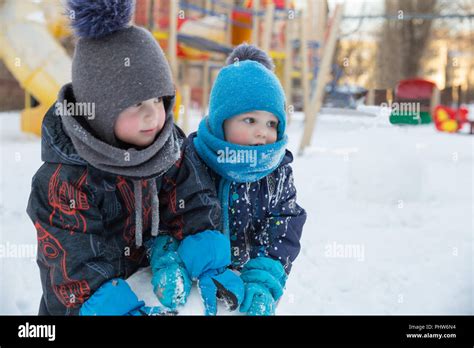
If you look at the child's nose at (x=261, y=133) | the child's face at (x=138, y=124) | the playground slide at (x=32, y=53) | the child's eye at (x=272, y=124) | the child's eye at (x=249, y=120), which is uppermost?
the child's face at (x=138, y=124)

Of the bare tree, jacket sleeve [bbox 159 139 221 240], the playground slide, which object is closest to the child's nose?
jacket sleeve [bbox 159 139 221 240]

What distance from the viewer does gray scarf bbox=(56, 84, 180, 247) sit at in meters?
0.84

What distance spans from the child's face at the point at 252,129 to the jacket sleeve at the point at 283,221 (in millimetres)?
88

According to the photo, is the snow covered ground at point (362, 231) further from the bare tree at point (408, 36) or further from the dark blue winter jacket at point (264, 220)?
the bare tree at point (408, 36)

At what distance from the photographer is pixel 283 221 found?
105 centimetres

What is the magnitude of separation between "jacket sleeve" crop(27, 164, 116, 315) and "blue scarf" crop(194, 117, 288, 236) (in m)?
0.25

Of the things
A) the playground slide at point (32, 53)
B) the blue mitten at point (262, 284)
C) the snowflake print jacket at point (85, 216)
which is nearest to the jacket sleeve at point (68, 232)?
the snowflake print jacket at point (85, 216)

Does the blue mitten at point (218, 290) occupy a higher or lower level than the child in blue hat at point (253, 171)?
lower

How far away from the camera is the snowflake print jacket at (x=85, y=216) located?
0.85m

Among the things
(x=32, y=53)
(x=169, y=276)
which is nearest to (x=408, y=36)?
(x=32, y=53)

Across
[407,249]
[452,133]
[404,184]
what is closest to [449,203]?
[404,184]

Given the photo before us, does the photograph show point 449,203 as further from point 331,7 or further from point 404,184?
point 331,7

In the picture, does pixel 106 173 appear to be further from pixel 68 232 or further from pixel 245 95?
A: pixel 245 95

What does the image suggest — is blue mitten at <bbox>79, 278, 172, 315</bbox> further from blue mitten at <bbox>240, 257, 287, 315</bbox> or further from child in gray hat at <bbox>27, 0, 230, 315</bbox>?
blue mitten at <bbox>240, 257, 287, 315</bbox>
